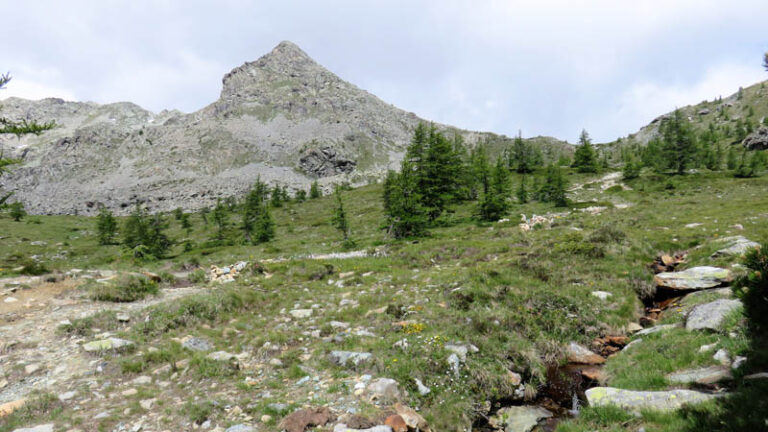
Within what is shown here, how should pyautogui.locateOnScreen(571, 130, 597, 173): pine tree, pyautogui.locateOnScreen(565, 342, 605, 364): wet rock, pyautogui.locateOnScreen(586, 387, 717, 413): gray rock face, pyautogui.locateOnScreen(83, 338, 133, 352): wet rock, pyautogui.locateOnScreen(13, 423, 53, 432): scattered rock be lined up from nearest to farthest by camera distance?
pyautogui.locateOnScreen(586, 387, 717, 413): gray rock face < pyautogui.locateOnScreen(13, 423, 53, 432): scattered rock < pyautogui.locateOnScreen(565, 342, 605, 364): wet rock < pyautogui.locateOnScreen(83, 338, 133, 352): wet rock < pyautogui.locateOnScreen(571, 130, 597, 173): pine tree

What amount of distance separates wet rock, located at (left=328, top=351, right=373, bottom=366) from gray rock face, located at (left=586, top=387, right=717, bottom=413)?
538cm

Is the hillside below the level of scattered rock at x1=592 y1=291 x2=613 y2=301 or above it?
above

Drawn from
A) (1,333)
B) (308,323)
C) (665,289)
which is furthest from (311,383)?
(665,289)

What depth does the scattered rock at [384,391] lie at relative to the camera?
24.0ft

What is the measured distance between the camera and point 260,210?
60406 mm

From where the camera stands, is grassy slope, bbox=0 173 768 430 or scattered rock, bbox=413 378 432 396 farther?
grassy slope, bbox=0 173 768 430

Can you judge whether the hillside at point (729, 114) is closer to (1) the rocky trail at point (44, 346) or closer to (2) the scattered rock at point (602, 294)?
(2) the scattered rock at point (602, 294)

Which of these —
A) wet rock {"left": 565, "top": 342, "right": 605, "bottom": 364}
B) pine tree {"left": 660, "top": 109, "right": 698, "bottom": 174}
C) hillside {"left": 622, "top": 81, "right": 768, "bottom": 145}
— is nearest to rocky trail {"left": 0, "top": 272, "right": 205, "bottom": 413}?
wet rock {"left": 565, "top": 342, "right": 605, "bottom": 364}

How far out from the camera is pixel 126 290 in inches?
595

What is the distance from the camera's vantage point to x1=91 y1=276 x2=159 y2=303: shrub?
14.2 meters

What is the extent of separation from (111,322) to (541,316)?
50.7 feet

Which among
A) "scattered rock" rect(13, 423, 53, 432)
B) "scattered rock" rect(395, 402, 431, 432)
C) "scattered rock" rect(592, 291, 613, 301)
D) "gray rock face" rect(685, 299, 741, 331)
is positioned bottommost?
"scattered rock" rect(395, 402, 431, 432)

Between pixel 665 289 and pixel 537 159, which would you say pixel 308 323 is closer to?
pixel 665 289

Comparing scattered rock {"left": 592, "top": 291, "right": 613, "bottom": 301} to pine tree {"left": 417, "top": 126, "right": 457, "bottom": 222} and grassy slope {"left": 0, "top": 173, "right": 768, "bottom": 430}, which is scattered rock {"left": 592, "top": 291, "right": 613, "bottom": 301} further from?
pine tree {"left": 417, "top": 126, "right": 457, "bottom": 222}
